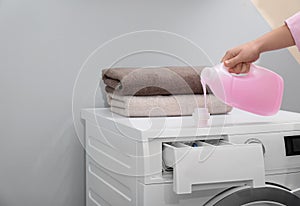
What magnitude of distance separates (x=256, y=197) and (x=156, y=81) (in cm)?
49

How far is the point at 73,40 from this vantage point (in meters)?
1.99

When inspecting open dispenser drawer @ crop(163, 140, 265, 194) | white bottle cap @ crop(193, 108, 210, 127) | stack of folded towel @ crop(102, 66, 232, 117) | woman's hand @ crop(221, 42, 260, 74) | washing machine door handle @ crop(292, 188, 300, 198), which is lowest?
washing machine door handle @ crop(292, 188, 300, 198)

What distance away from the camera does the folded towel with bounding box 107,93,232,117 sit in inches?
67.1

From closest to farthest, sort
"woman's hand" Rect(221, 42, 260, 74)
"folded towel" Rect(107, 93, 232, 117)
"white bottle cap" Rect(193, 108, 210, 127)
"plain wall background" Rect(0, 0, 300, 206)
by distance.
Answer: "woman's hand" Rect(221, 42, 260, 74) < "white bottle cap" Rect(193, 108, 210, 127) < "folded towel" Rect(107, 93, 232, 117) < "plain wall background" Rect(0, 0, 300, 206)

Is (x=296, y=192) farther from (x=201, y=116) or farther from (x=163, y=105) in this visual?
(x=163, y=105)

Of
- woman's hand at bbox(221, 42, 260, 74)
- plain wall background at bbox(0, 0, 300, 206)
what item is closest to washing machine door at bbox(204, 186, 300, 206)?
woman's hand at bbox(221, 42, 260, 74)

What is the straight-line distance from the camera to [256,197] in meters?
1.48

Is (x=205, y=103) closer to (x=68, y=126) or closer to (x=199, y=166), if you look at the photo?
(x=199, y=166)

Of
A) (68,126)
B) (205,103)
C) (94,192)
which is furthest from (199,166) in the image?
(68,126)

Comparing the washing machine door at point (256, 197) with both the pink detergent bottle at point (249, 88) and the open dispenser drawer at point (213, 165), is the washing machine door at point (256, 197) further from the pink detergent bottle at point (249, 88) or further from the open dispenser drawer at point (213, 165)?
the pink detergent bottle at point (249, 88)

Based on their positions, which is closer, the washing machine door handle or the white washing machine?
the white washing machine

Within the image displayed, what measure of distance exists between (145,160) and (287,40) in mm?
485

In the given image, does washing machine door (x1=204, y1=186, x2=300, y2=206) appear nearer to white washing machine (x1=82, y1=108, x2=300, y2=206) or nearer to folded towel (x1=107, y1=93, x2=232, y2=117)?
white washing machine (x1=82, y1=108, x2=300, y2=206)

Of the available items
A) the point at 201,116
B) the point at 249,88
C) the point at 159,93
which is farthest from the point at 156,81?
the point at 249,88
